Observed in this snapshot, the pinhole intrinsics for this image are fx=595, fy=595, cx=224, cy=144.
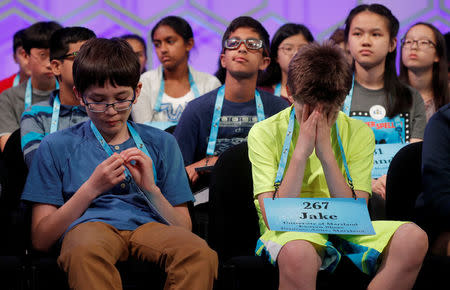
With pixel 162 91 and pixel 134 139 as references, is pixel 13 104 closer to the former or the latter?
pixel 162 91

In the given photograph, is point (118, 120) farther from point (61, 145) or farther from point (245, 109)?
point (245, 109)

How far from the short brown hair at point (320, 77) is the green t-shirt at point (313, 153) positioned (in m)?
0.20

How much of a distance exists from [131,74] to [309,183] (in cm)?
80

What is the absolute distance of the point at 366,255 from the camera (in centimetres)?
202

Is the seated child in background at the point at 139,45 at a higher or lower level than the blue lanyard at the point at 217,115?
higher

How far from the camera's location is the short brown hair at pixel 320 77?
2.16m

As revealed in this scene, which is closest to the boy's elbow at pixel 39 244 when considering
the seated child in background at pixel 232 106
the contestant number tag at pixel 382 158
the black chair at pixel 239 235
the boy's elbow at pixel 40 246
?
the boy's elbow at pixel 40 246

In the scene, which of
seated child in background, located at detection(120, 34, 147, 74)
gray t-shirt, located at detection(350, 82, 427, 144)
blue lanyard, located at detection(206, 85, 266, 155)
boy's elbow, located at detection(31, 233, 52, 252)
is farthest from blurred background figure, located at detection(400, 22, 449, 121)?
boy's elbow, located at detection(31, 233, 52, 252)

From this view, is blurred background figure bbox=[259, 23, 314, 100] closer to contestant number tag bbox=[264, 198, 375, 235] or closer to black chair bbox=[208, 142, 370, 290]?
black chair bbox=[208, 142, 370, 290]

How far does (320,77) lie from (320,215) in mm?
501

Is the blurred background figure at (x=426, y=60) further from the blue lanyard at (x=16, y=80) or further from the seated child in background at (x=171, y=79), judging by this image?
the blue lanyard at (x=16, y=80)

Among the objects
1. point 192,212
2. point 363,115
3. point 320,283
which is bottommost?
point 320,283

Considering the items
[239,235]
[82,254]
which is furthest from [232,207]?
[82,254]

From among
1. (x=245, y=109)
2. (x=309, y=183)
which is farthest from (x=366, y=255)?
(x=245, y=109)
